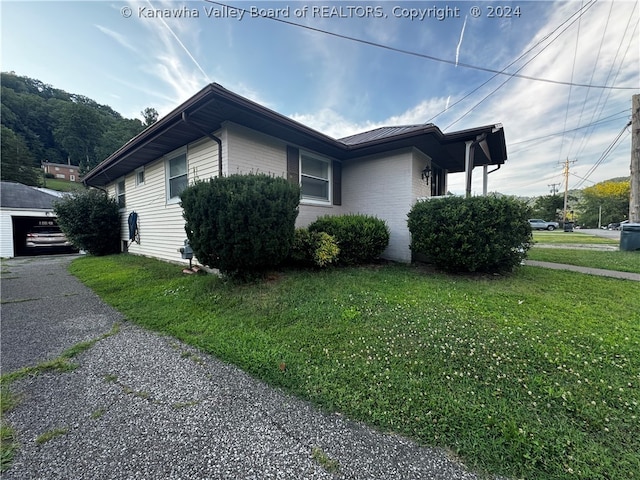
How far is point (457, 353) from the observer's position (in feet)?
7.77

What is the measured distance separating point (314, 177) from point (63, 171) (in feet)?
217

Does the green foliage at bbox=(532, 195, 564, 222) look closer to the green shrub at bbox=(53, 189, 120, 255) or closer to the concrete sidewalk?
the concrete sidewalk

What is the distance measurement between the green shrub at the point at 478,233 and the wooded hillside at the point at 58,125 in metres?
42.7

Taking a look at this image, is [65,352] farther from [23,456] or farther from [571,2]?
[571,2]

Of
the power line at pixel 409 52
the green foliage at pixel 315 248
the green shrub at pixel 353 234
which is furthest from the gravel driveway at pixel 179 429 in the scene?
the power line at pixel 409 52

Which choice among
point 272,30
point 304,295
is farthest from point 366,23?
point 304,295

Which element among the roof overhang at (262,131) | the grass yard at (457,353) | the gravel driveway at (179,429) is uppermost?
the roof overhang at (262,131)

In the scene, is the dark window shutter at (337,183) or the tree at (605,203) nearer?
the dark window shutter at (337,183)

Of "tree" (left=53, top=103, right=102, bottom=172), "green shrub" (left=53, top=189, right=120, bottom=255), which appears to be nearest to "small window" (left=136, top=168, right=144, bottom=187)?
"green shrub" (left=53, top=189, right=120, bottom=255)

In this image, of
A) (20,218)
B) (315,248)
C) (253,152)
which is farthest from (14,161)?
(315,248)

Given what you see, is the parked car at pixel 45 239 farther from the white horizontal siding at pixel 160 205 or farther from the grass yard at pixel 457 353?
the grass yard at pixel 457 353

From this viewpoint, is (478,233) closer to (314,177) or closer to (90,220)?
(314,177)

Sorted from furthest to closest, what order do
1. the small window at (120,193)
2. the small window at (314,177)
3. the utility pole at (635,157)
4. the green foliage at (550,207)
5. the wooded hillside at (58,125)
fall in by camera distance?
1. the green foliage at (550,207)
2. the wooded hillside at (58,125)
3. the small window at (120,193)
4. the utility pole at (635,157)
5. the small window at (314,177)

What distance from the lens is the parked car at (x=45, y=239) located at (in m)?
12.1
